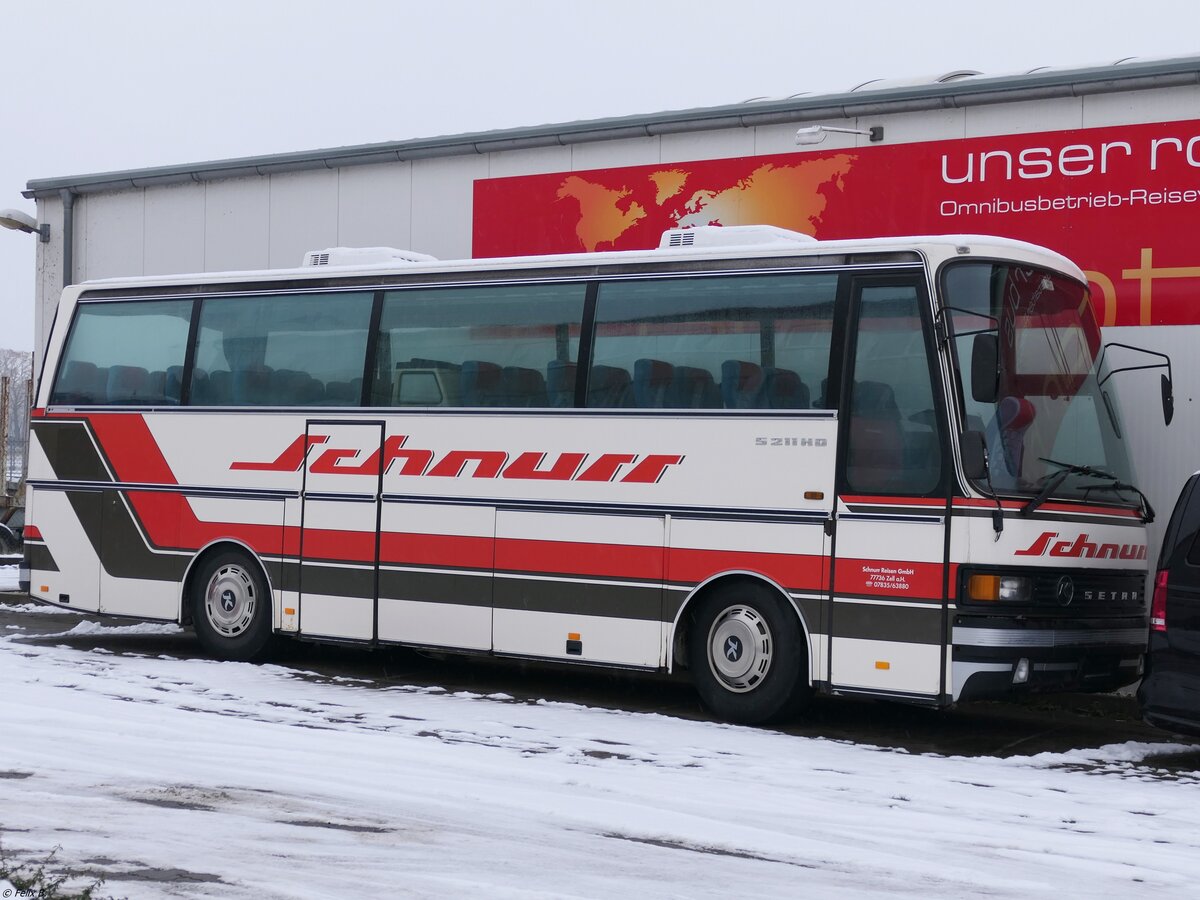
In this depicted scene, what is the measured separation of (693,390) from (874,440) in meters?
1.46

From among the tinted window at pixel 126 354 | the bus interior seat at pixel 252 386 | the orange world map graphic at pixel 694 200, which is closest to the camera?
the bus interior seat at pixel 252 386

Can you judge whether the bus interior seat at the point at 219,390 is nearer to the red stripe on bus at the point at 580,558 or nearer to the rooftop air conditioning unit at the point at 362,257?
the rooftop air conditioning unit at the point at 362,257

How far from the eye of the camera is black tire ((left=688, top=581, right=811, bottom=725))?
10828 millimetres

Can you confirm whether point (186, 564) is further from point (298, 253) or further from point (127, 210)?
point (127, 210)

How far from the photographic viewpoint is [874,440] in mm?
10586

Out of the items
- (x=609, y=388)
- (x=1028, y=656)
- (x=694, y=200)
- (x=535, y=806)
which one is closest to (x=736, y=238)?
(x=609, y=388)

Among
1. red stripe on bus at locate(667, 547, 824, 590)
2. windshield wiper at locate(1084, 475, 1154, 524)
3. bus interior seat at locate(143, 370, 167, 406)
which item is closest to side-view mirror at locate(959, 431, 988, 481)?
windshield wiper at locate(1084, 475, 1154, 524)

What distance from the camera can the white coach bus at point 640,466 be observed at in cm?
1035

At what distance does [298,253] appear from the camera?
62.6ft

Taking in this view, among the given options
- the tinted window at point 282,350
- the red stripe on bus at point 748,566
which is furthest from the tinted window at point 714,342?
the tinted window at point 282,350

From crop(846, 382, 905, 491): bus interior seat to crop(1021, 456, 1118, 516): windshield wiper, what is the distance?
0.84 m

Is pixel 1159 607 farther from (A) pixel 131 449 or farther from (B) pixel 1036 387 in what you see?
(A) pixel 131 449

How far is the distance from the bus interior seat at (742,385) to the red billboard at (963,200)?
12.3 ft

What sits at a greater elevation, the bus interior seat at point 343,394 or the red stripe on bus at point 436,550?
the bus interior seat at point 343,394
